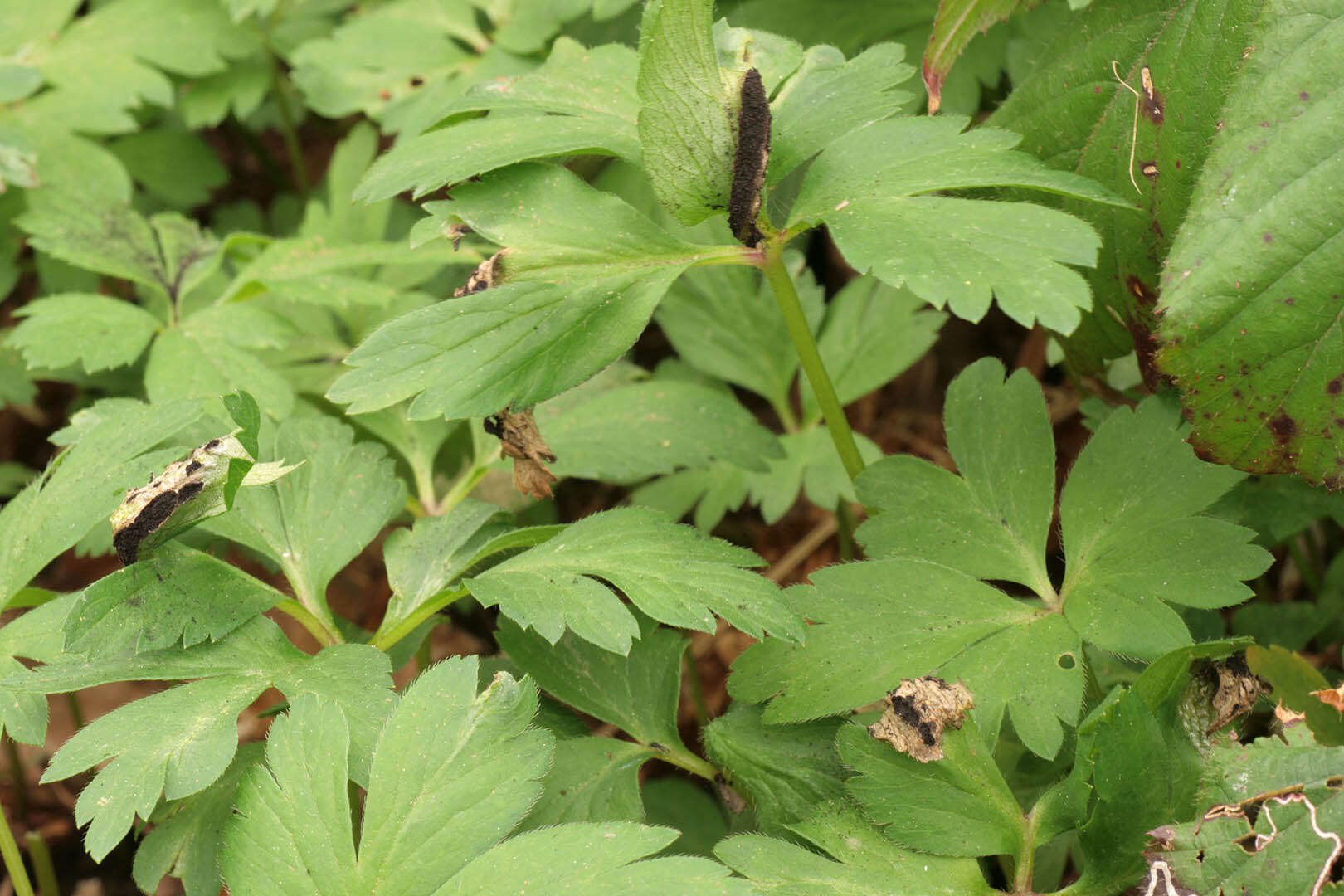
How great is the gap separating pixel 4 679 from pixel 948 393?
129 centimetres

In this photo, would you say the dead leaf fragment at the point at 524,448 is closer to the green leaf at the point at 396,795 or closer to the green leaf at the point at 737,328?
the green leaf at the point at 396,795

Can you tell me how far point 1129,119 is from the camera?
1.52 metres

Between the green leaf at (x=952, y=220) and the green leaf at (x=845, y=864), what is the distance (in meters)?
0.60

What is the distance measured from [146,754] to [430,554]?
1.44 feet

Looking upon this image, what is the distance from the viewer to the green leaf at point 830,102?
1465mm

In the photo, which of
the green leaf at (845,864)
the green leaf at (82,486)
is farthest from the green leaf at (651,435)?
the green leaf at (845,864)

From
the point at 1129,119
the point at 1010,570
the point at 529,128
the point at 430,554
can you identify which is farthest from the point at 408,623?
the point at 1129,119

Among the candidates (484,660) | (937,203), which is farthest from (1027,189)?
(484,660)

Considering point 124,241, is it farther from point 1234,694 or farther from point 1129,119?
point 1234,694

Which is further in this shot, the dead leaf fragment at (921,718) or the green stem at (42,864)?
the green stem at (42,864)

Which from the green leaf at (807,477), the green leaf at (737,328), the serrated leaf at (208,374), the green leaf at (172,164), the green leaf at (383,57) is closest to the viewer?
the serrated leaf at (208,374)

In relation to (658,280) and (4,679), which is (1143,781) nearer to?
(658,280)

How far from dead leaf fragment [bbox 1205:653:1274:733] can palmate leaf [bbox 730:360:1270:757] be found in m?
0.08

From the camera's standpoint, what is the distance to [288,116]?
306 cm
